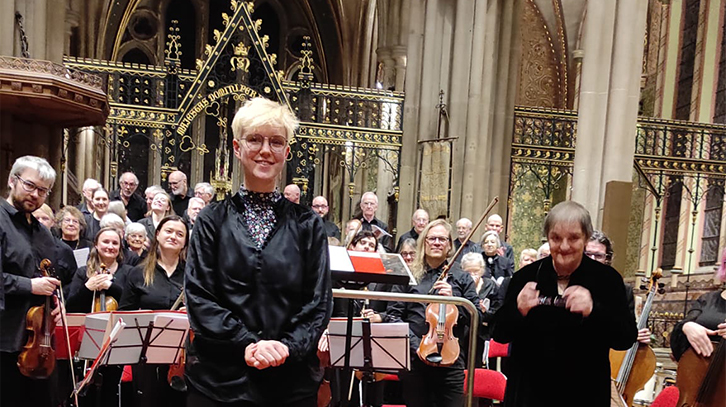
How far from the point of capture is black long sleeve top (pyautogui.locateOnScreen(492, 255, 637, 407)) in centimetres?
250

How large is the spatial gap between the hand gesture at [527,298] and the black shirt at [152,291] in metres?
2.48

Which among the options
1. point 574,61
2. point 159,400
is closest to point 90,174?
point 574,61

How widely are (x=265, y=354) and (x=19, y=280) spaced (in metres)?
1.77

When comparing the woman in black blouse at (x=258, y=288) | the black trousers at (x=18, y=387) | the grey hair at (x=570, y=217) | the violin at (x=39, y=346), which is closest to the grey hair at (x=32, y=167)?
the violin at (x=39, y=346)

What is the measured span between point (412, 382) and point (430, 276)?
0.68 metres

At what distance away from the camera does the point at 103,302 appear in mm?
4594

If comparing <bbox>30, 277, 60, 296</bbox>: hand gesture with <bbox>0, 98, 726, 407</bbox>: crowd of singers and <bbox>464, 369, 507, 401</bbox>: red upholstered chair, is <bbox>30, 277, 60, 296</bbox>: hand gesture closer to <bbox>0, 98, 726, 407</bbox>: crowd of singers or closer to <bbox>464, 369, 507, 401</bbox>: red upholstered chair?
<bbox>0, 98, 726, 407</bbox>: crowd of singers

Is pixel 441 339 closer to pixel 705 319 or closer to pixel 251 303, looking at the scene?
pixel 705 319

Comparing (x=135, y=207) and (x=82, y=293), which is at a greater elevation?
(x=135, y=207)

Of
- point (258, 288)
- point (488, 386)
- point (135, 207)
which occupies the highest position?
point (258, 288)

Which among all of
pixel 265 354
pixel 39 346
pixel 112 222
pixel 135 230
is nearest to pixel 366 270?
pixel 265 354

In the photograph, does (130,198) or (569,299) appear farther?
(130,198)

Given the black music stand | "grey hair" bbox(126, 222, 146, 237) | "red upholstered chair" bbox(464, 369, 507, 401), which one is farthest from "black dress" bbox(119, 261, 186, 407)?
"red upholstered chair" bbox(464, 369, 507, 401)

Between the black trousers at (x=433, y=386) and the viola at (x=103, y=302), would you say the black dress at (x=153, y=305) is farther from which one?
the black trousers at (x=433, y=386)
